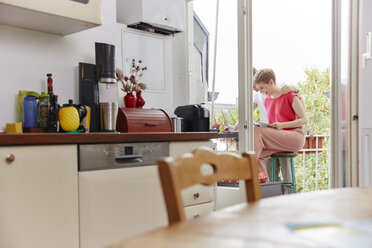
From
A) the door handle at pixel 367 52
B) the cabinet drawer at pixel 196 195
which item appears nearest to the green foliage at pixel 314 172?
the door handle at pixel 367 52

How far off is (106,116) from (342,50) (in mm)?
1943

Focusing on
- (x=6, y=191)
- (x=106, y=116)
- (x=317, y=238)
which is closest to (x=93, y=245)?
(x=6, y=191)

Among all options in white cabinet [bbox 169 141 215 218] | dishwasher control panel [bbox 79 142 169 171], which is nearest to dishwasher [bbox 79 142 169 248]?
dishwasher control panel [bbox 79 142 169 171]

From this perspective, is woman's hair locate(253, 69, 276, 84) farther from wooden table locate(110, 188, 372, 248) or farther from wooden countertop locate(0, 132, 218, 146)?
wooden table locate(110, 188, 372, 248)

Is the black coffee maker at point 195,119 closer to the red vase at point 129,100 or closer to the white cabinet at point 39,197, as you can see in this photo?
the red vase at point 129,100

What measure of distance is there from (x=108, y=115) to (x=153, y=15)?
3.43 feet

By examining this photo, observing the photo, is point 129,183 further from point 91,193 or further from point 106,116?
point 106,116

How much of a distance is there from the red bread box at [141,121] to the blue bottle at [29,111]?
1.94ft


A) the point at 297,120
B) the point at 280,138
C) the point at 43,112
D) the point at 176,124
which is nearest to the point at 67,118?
the point at 43,112

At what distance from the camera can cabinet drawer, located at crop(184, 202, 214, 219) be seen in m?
2.64

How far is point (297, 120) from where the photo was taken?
14.1ft

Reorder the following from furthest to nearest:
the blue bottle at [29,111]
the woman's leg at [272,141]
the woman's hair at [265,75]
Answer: the woman's hair at [265,75]
the woman's leg at [272,141]
the blue bottle at [29,111]

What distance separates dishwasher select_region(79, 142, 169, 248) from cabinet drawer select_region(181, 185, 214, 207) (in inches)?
9.3

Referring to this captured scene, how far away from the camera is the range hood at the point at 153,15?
10.3 feet
